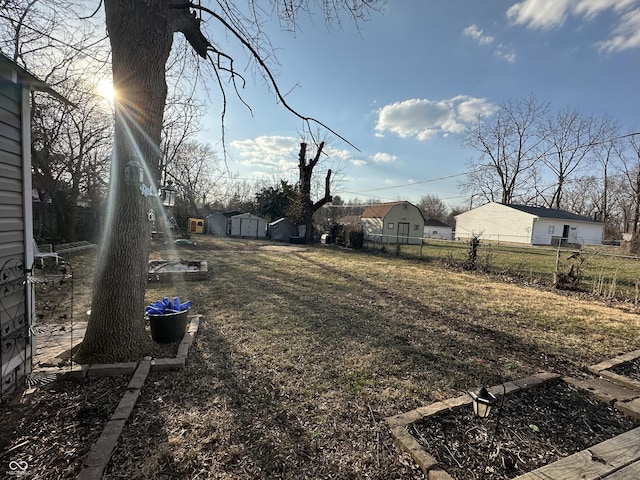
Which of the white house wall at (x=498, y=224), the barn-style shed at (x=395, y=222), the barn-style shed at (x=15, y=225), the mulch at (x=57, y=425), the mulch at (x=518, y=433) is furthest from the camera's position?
the white house wall at (x=498, y=224)

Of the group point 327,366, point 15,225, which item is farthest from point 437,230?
point 15,225

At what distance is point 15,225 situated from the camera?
236 cm

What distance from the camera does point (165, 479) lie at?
1671 mm

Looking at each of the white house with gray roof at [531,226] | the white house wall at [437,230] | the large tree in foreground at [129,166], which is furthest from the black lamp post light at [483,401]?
the white house wall at [437,230]

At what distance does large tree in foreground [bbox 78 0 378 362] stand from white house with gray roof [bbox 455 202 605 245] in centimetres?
2807

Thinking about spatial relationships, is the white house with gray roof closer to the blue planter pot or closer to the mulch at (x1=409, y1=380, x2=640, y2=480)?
the mulch at (x1=409, y1=380, x2=640, y2=480)

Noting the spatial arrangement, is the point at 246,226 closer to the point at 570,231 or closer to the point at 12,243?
the point at 12,243

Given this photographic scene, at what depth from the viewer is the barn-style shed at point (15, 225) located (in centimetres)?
221

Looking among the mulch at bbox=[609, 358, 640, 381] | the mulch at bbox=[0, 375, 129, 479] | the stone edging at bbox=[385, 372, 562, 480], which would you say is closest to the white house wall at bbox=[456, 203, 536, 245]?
the mulch at bbox=[609, 358, 640, 381]

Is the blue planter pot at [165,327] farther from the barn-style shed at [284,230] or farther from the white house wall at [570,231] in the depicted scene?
Answer: the white house wall at [570,231]

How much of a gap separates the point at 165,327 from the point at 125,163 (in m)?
1.82

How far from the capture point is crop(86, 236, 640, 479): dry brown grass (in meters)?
1.88

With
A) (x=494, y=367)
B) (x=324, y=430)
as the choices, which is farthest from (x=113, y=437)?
(x=494, y=367)

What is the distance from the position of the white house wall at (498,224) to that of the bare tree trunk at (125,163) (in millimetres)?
25976
